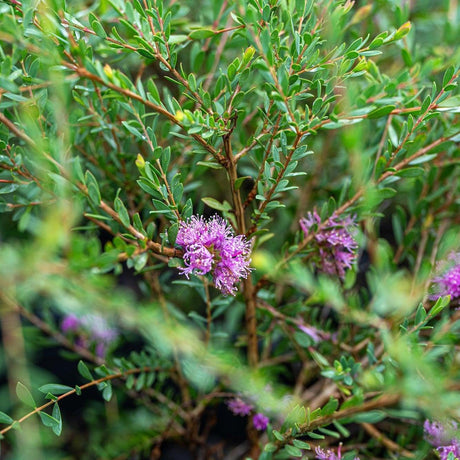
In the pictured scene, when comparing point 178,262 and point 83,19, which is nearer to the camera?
point 178,262

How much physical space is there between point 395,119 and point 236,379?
15.6 inches

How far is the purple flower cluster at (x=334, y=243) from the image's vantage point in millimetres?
588

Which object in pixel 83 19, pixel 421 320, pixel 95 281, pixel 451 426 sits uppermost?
pixel 83 19

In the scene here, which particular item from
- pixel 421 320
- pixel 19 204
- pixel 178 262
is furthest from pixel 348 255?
pixel 19 204

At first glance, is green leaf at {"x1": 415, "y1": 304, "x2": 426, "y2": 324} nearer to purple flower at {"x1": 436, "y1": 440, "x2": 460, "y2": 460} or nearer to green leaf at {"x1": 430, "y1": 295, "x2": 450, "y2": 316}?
green leaf at {"x1": 430, "y1": 295, "x2": 450, "y2": 316}

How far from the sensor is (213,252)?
490mm

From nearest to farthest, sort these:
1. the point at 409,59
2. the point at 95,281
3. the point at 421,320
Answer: the point at 95,281, the point at 421,320, the point at 409,59

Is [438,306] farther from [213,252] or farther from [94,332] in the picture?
[94,332]

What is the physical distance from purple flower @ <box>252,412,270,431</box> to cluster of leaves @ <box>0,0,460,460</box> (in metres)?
0.03

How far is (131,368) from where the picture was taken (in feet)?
2.16

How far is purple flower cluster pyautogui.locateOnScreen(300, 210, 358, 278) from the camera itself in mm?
588

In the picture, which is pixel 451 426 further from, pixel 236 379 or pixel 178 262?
pixel 178 262

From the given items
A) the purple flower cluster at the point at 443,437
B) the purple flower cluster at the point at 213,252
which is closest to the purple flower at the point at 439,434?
the purple flower cluster at the point at 443,437

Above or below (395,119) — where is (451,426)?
below
